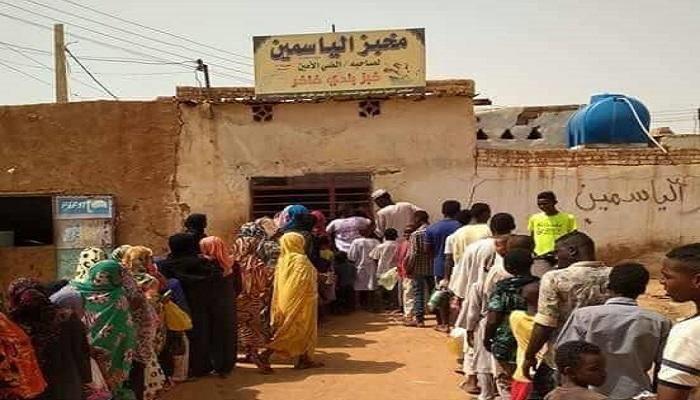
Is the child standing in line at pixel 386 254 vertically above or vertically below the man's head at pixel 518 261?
below

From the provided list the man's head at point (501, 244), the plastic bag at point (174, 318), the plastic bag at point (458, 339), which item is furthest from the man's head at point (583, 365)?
the plastic bag at point (174, 318)

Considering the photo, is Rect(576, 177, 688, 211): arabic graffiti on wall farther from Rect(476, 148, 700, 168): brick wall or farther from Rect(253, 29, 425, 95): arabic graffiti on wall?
Rect(253, 29, 425, 95): arabic graffiti on wall

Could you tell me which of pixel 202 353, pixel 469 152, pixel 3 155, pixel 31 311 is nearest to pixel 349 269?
pixel 469 152

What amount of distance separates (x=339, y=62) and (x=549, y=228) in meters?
5.18

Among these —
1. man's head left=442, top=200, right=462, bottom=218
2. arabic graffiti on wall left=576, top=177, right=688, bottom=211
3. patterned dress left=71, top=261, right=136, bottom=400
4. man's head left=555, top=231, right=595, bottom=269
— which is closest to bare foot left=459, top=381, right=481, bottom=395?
man's head left=555, top=231, right=595, bottom=269

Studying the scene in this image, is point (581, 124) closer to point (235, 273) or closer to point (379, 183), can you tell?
point (379, 183)

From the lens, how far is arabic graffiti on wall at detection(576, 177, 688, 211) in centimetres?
1229

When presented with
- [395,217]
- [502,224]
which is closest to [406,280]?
[395,217]

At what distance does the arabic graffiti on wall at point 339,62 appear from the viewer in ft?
38.9

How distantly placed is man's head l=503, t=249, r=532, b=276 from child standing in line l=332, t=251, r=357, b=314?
549 centimetres

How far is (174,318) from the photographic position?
19.6 ft

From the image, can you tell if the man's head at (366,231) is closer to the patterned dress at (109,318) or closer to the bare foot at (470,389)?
the bare foot at (470,389)

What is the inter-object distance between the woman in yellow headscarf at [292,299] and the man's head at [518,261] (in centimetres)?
277

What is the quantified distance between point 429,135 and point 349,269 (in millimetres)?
2832
